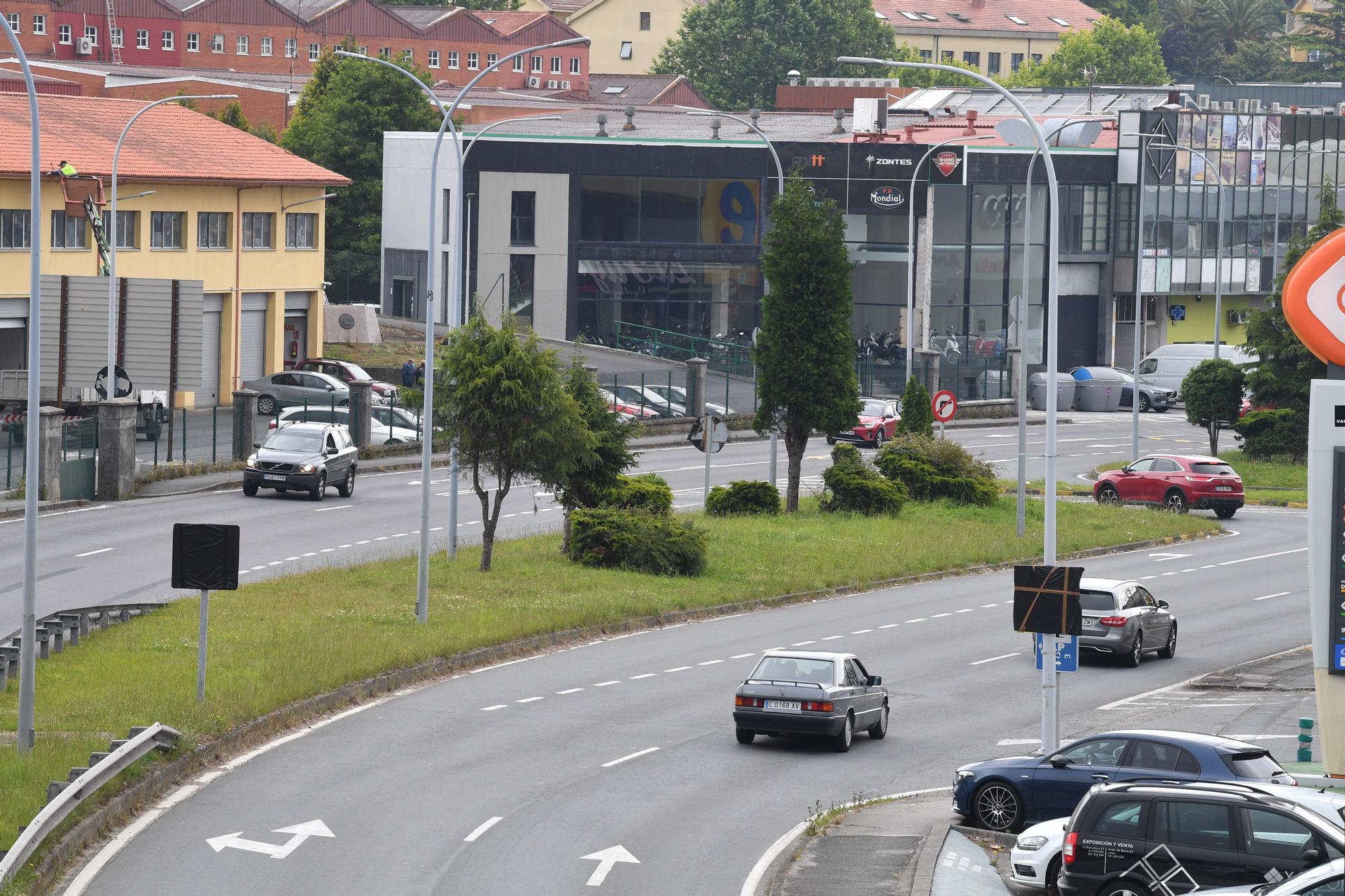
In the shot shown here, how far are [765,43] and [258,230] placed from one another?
7026 cm

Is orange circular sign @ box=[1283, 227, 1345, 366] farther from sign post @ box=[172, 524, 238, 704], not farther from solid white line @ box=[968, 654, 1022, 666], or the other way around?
sign post @ box=[172, 524, 238, 704]

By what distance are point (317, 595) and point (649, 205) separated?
49.9 metres

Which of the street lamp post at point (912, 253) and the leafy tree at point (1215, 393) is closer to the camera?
the leafy tree at point (1215, 393)

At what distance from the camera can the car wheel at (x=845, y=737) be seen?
22.4m

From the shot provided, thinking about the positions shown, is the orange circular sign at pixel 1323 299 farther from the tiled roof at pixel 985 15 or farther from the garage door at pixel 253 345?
the tiled roof at pixel 985 15

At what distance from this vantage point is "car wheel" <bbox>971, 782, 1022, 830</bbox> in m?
18.5

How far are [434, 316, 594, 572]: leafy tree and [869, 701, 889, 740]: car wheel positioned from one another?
33.2ft

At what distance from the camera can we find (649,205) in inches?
3046

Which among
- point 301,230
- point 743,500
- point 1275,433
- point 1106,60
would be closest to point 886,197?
point 1275,433

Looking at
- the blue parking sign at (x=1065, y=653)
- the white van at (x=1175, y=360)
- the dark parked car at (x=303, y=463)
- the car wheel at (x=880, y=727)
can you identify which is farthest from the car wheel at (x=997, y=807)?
the white van at (x=1175, y=360)

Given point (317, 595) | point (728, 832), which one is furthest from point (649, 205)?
point (728, 832)

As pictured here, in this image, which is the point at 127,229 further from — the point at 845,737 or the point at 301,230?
the point at 845,737

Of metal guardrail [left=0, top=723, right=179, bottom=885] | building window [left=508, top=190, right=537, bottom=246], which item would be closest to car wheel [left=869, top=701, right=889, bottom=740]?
metal guardrail [left=0, top=723, right=179, bottom=885]

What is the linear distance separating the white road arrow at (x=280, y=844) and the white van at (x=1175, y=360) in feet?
201
